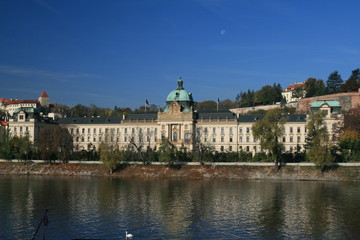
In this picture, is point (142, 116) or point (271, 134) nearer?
point (271, 134)

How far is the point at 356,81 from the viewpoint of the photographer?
159 metres

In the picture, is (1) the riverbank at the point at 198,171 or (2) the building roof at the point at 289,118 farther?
(2) the building roof at the point at 289,118

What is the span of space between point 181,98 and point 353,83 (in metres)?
63.5

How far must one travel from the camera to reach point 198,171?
322 feet

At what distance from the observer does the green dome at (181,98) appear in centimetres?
12850

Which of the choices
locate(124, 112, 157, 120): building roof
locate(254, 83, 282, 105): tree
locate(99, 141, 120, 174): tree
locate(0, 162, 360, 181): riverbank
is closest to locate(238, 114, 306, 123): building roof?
locate(124, 112, 157, 120): building roof

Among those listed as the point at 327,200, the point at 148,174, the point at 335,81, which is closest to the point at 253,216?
the point at 327,200

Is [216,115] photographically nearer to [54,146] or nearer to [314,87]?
[54,146]

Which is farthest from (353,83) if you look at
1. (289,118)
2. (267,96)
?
(289,118)

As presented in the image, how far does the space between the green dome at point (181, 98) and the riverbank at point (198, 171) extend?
2983 cm

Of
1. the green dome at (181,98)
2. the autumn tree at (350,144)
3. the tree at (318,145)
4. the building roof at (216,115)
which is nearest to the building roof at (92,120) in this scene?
the green dome at (181,98)

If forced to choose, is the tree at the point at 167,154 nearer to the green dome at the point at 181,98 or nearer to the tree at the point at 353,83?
the green dome at the point at 181,98

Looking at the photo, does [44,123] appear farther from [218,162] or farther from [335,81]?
[335,81]

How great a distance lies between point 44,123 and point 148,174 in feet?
161
